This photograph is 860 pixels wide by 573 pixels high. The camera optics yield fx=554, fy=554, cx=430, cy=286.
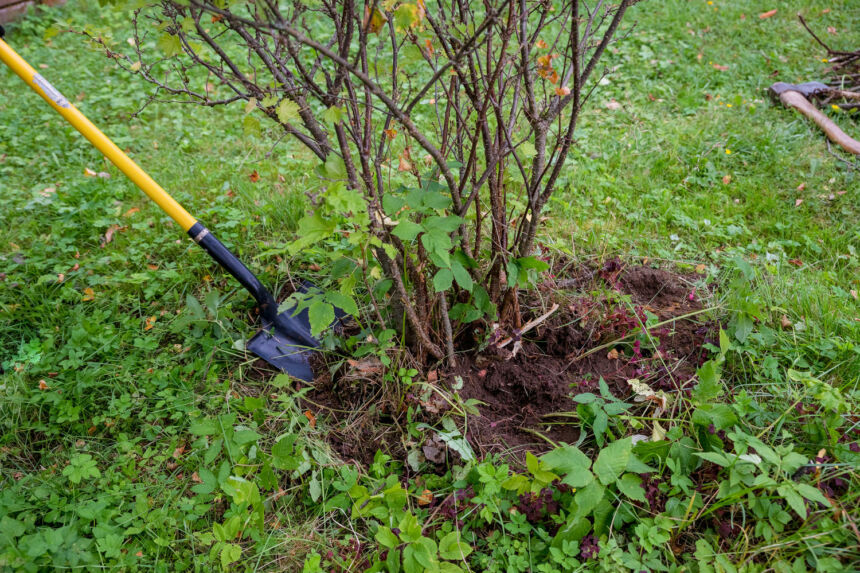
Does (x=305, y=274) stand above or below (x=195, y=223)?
below

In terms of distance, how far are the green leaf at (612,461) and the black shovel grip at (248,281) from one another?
1238mm

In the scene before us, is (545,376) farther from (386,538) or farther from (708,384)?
(386,538)

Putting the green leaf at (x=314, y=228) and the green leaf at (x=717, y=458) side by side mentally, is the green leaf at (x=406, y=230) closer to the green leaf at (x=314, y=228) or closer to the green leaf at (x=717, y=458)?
the green leaf at (x=314, y=228)

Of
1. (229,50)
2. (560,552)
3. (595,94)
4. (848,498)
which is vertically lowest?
(560,552)

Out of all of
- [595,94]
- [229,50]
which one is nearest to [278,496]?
[595,94]

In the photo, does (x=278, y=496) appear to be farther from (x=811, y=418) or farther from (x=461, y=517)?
(x=811, y=418)

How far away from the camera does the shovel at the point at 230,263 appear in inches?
85.0

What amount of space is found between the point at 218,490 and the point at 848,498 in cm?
190

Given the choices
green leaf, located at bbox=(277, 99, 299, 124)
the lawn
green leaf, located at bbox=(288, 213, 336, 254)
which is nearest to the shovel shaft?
the lawn

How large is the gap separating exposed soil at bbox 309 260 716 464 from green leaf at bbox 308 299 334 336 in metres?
0.39

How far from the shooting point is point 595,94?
4352 mm

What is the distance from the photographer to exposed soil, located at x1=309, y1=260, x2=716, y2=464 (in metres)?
1.98

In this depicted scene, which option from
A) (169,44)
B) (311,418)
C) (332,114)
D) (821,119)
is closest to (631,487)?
(311,418)

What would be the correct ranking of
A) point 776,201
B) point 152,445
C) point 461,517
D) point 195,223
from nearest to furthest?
point 461,517
point 152,445
point 195,223
point 776,201
